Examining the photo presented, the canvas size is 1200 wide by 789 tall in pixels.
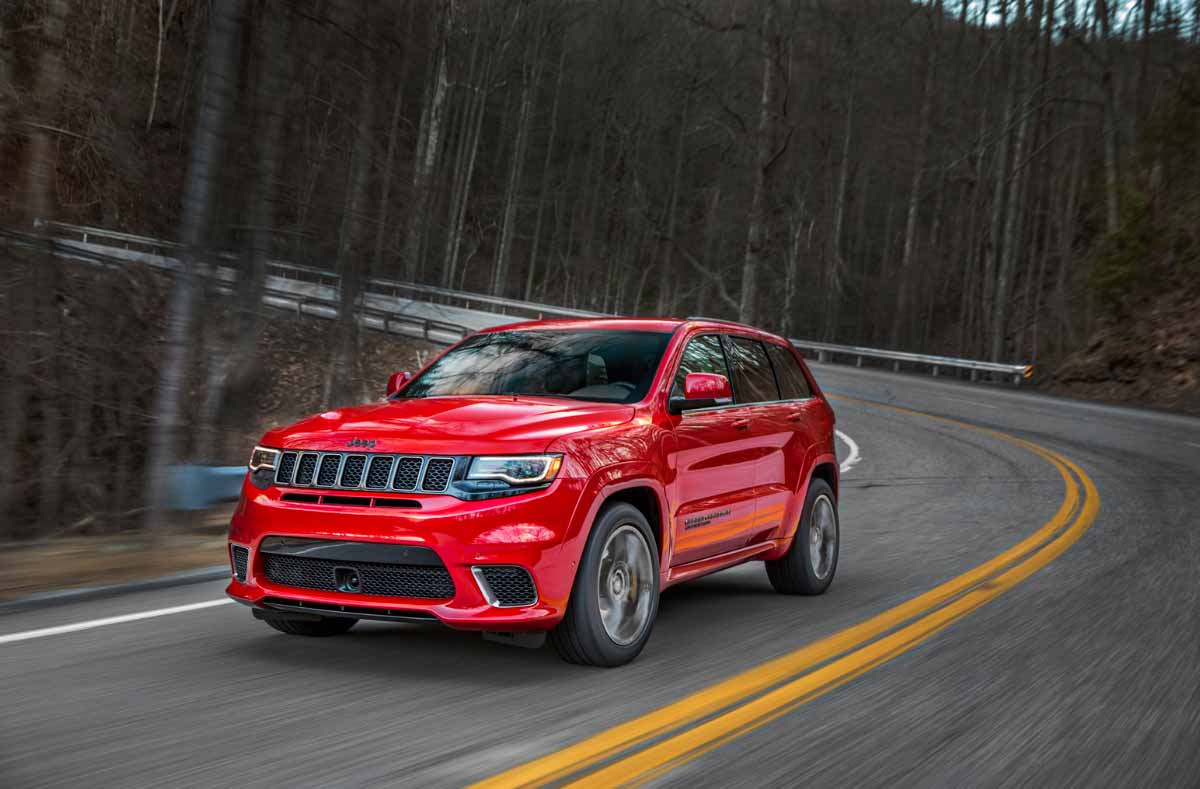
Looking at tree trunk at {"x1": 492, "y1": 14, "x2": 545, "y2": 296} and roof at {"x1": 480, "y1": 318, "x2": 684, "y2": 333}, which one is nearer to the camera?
roof at {"x1": 480, "y1": 318, "x2": 684, "y2": 333}

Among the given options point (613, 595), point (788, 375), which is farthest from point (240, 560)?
point (788, 375)

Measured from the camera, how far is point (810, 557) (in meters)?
8.38

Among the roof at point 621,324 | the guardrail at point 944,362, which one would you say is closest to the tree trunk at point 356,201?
the roof at point 621,324

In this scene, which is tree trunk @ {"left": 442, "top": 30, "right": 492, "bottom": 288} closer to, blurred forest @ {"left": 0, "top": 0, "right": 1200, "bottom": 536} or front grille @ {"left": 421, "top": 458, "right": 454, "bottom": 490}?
blurred forest @ {"left": 0, "top": 0, "right": 1200, "bottom": 536}

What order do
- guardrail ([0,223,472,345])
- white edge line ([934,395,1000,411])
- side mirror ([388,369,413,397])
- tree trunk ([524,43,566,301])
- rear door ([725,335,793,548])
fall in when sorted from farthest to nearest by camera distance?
tree trunk ([524,43,566,301])
white edge line ([934,395,1000,411])
guardrail ([0,223,472,345])
rear door ([725,335,793,548])
side mirror ([388,369,413,397])

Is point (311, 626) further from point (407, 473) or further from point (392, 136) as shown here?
point (392, 136)

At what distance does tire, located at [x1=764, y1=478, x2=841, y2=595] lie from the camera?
27.1 ft

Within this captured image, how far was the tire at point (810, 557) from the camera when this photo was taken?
8.27m

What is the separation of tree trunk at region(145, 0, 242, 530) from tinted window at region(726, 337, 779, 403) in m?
4.28

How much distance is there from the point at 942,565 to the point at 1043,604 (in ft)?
5.45

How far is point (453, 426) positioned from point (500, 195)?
5365cm

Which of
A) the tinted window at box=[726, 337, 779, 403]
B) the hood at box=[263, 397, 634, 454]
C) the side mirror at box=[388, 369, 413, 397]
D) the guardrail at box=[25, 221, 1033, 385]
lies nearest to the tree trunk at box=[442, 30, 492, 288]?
the guardrail at box=[25, 221, 1033, 385]

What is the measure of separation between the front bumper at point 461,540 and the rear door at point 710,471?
118 centimetres

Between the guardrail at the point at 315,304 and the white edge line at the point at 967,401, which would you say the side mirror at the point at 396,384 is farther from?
the white edge line at the point at 967,401
